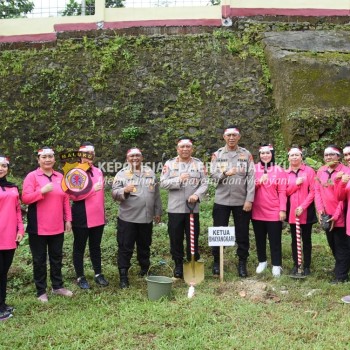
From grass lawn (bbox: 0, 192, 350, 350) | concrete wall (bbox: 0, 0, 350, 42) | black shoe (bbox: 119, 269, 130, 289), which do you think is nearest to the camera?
grass lawn (bbox: 0, 192, 350, 350)

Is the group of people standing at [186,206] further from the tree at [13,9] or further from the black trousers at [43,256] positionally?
the tree at [13,9]

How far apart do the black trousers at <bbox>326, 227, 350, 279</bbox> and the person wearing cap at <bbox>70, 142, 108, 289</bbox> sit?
2883mm

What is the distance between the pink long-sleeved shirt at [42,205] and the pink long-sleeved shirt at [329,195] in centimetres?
315

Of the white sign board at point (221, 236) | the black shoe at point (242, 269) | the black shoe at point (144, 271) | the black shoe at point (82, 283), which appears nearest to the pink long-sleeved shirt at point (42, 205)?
the black shoe at point (82, 283)

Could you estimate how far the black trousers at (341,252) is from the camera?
5391 mm

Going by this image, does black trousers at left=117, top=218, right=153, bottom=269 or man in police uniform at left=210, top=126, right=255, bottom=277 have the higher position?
man in police uniform at left=210, top=126, right=255, bottom=277

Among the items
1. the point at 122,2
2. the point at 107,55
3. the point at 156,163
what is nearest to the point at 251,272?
the point at 156,163

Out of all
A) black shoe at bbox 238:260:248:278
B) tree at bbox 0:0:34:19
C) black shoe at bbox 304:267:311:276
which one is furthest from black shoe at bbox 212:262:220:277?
tree at bbox 0:0:34:19

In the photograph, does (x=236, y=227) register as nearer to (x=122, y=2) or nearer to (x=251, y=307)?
(x=251, y=307)

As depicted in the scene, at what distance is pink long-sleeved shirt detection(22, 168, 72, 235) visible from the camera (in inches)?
196

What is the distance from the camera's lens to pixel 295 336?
398cm

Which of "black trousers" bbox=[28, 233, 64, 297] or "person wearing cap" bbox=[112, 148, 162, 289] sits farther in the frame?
"person wearing cap" bbox=[112, 148, 162, 289]

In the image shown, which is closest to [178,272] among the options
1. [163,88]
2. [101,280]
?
[101,280]

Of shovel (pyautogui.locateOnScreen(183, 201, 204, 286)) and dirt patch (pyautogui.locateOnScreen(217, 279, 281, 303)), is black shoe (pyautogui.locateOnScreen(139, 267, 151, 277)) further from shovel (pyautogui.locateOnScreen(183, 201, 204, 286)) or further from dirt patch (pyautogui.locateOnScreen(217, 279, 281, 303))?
dirt patch (pyautogui.locateOnScreen(217, 279, 281, 303))
